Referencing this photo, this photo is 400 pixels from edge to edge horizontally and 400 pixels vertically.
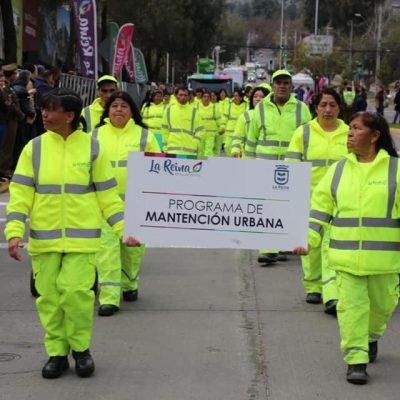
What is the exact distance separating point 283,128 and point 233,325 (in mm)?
3043

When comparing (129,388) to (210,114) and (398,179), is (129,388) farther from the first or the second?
(210,114)

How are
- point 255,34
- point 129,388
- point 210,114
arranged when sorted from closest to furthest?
point 129,388, point 210,114, point 255,34

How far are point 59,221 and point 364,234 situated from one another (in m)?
1.84

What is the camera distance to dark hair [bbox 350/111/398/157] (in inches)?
213

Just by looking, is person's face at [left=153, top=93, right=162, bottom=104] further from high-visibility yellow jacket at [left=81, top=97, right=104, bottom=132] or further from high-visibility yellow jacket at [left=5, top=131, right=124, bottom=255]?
high-visibility yellow jacket at [left=5, top=131, right=124, bottom=255]

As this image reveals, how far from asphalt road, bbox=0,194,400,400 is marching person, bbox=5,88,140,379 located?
0.37 meters

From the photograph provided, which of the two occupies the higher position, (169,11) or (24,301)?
(169,11)

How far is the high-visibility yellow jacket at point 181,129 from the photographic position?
14.0 m

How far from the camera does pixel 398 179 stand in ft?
17.5

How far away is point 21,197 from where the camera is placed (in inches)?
211

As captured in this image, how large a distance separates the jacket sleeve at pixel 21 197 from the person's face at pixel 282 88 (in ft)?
13.5

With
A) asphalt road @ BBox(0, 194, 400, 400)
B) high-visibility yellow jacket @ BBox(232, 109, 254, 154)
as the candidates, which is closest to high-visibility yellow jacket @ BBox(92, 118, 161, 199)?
asphalt road @ BBox(0, 194, 400, 400)

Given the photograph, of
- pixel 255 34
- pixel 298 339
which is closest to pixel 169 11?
pixel 298 339

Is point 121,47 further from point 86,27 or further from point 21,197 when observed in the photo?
point 21,197
